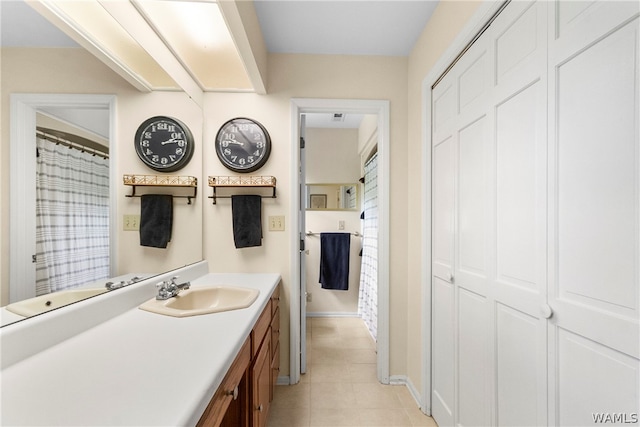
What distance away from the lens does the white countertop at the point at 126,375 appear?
55 cm

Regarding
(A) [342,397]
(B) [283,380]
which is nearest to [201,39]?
(B) [283,380]

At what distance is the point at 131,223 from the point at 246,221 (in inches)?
31.6

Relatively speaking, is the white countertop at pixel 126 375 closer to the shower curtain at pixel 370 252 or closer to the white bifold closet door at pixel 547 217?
the white bifold closet door at pixel 547 217

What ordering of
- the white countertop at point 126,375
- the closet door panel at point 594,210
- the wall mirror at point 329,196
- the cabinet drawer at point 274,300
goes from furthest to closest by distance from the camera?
the wall mirror at point 329,196
the cabinet drawer at point 274,300
the closet door panel at point 594,210
the white countertop at point 126,375

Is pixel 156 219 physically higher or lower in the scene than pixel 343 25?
lower

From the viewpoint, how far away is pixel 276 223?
2041 mm

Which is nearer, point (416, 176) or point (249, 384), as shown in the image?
point (249, 384)

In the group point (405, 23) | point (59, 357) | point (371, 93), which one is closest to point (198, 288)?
point (59, 357)

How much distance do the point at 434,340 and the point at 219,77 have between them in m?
2.35

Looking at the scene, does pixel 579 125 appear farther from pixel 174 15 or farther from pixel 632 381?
pixel 174 15

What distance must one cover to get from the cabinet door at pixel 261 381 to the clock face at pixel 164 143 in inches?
45.3

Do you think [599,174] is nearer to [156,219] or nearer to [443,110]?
[443,110]

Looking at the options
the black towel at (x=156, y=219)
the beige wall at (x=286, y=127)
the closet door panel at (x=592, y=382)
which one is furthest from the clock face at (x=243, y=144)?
the closet door panel at (x=592, y=382)

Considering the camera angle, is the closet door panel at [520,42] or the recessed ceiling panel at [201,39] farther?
the recessed ceiling panel at [201,39]
